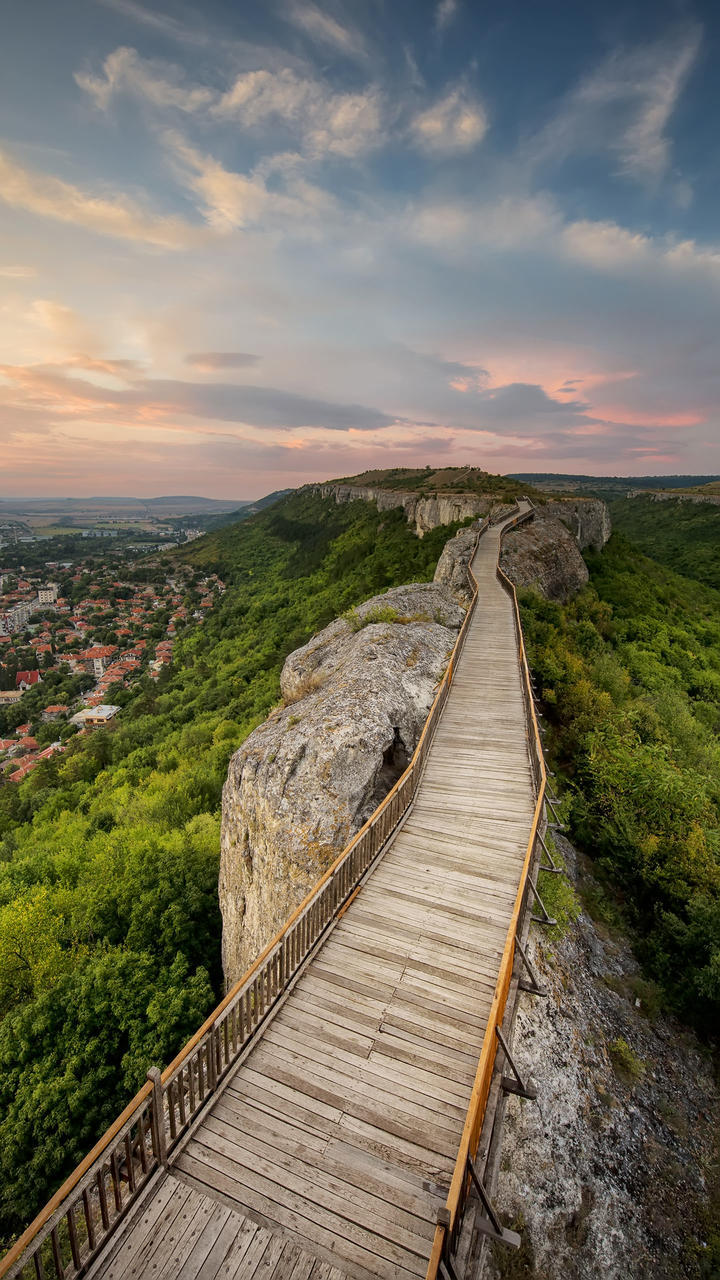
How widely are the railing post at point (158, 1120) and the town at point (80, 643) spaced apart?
42.1 metres

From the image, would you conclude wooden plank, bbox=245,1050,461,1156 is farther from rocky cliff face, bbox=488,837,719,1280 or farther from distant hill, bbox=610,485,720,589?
distant hill, bbox=610,485,720,589

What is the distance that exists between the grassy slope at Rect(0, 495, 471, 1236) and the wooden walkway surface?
6548mm

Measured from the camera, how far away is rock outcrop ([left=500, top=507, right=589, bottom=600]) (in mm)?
27922

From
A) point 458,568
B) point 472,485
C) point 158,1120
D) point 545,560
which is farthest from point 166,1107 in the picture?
point 472,485

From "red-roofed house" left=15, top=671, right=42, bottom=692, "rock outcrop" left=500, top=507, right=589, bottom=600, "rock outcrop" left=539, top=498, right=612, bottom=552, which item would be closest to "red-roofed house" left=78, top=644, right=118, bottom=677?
"red-roofed house" left=15, top=671, right=42, bottom=692

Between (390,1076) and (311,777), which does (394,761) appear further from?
(390,1076)

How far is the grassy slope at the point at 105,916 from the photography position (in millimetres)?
10000

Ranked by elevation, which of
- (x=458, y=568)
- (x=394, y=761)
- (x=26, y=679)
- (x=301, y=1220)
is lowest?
(x=26, y=679)

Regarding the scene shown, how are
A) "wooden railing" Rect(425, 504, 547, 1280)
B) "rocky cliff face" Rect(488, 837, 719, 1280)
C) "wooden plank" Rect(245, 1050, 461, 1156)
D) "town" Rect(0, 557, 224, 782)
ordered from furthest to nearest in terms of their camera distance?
"town" Rect(0, 557, 224, 782) < "rocky cliff face" Rect(488, 837, 719, 1280) < "wooden plank" Rect(245, 1050, 461, 1156) < "wooden railing" Rect(425, 504, 547, 1280)

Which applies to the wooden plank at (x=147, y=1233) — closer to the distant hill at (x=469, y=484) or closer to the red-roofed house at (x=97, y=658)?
the distant hill at (x=469, y=484)

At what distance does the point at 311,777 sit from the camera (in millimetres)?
10422

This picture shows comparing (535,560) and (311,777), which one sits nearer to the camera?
(311,777)

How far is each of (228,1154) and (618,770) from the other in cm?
1229

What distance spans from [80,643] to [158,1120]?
4640 inches
